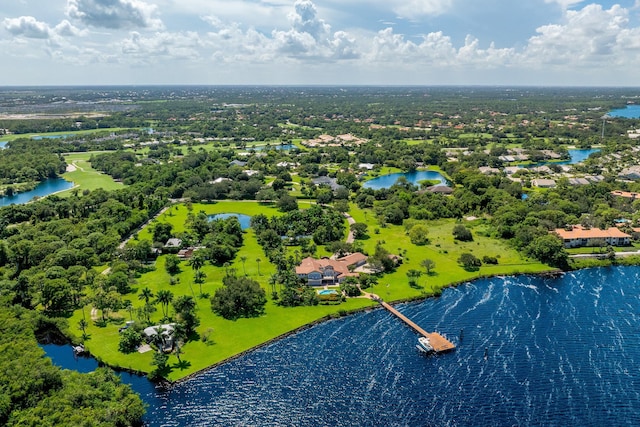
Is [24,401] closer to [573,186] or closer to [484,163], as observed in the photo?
[573,186]

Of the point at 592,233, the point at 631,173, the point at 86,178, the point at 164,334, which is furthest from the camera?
the point at 86,178

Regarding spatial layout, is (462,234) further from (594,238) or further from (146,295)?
(146,295)

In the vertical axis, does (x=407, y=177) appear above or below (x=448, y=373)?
below

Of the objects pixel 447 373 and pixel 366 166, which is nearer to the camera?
pixel 447 373

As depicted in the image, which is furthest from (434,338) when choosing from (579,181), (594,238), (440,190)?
(579,181)

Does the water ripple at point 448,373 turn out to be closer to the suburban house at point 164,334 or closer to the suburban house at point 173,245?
the suburban house at point 164,334

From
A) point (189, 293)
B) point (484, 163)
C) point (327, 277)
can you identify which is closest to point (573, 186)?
point (484, 163)
